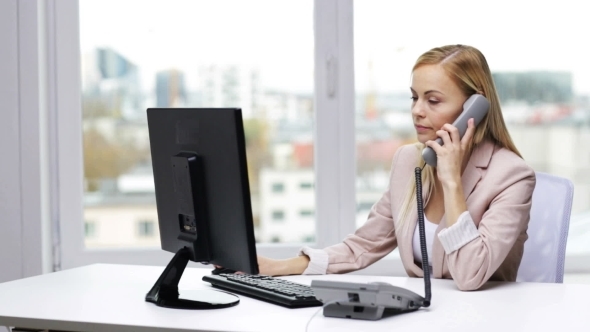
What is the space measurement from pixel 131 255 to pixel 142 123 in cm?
55

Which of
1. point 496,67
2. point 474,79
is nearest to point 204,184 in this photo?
point 474,79

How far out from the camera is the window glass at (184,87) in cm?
326

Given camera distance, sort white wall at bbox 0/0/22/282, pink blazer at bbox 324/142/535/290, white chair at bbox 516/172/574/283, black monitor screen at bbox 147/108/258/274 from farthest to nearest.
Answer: white wall at bbox 0/0/22/282
white chair at bbox 516/172/574/283
pink blazer at bbox 324/142/535/290
black monitor screen at bbox 147/108/258/274

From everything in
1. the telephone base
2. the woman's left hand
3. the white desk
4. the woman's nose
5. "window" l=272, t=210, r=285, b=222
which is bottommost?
the white desk

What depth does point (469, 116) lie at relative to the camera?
211 centimetres

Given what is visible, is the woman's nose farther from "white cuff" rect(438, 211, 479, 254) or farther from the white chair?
the white chair

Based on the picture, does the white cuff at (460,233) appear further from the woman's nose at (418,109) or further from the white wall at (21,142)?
the white wall at (21,142)

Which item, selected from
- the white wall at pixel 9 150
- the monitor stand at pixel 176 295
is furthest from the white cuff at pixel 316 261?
the white wall at pixel 9 150

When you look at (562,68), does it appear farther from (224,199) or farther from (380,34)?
(224,199)

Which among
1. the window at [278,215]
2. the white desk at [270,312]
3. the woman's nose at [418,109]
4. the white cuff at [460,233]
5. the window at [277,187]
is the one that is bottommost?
the white desk at [270,312]

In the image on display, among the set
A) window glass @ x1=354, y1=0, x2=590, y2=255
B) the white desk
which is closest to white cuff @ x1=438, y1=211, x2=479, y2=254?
the white desk

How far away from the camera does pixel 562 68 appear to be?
3.25 m

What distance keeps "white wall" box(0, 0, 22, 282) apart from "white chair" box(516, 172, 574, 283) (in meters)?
1.99

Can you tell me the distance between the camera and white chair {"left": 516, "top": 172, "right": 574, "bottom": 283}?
7.32 ft
